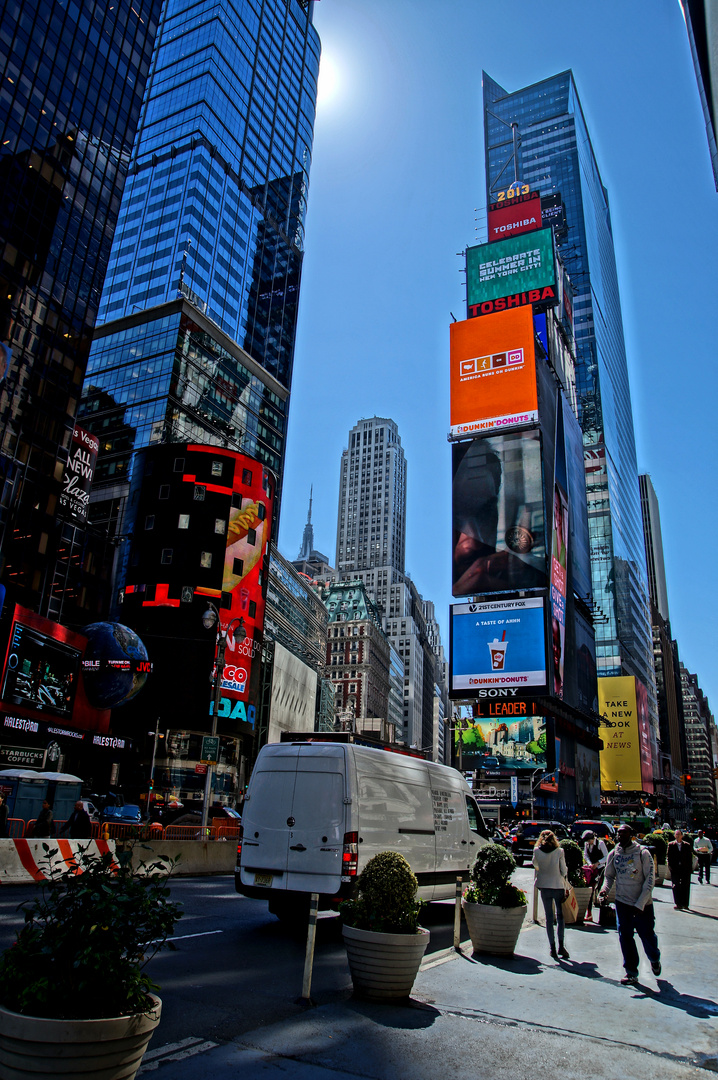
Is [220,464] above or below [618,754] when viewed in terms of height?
above

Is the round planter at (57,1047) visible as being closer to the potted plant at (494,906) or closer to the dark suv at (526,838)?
the potted plant at (494,906)

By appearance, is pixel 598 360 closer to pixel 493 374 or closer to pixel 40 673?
pixel 493 374

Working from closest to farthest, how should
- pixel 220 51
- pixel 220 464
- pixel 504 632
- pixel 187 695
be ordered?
pixel 187 695 → pixel 220 464 → pixel 504 632 → pixel 220 51

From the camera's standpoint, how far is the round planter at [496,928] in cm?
981

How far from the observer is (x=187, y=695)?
5156 cm

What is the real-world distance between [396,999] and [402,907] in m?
0.83

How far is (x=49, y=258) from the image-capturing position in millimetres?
56750

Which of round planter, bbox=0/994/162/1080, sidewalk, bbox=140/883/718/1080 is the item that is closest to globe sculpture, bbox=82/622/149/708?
sidewalk, bbox=140/883/718/1080

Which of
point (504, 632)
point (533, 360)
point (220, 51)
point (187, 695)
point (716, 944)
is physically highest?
point (220, 51)

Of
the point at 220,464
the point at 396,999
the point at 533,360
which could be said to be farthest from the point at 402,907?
the point at 533,360

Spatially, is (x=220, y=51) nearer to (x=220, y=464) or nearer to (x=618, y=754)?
(x=220, y=464)

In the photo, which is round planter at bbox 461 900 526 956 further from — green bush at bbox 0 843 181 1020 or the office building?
the office building

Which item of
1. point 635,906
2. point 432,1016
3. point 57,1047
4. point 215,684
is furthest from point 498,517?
point 57,1047

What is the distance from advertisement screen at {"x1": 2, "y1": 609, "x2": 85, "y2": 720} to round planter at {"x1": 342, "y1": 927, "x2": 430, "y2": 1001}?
109 ft
